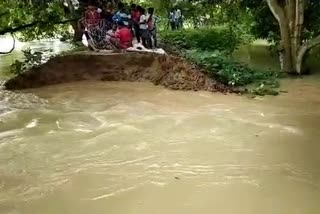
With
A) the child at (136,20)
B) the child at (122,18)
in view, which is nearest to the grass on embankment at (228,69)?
the child at (136,20)

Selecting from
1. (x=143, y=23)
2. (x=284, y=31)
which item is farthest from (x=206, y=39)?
(x=143, y=23)

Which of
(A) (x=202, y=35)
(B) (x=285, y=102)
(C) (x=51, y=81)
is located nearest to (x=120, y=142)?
(B) (x=285, y=102)

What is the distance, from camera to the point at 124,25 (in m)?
12.5

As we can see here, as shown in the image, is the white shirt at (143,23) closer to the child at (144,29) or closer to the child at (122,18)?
the child at (144,29)

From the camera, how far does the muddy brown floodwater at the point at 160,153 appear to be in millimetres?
5012

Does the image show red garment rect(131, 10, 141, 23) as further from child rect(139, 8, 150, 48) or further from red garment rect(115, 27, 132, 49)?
red garment rect(115, 27, 132, 49)

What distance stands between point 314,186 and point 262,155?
1.14 metres

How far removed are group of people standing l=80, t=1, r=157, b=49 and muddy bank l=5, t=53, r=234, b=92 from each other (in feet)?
2.71

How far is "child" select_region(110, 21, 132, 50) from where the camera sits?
12391 millimetres

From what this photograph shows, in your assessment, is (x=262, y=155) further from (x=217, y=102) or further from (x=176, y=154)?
(x=217, y=102)

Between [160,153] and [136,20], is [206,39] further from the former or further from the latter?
[160,153]

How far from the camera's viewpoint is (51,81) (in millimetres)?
11562

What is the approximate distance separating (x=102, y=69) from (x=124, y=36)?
3.69 ft

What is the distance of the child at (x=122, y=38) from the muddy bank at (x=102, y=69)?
2.44ft
